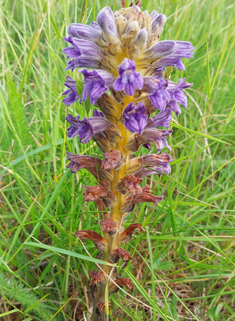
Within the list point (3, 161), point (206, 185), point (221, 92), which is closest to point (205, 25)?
point (221, 92)

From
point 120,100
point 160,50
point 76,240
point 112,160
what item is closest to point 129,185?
point 112,160

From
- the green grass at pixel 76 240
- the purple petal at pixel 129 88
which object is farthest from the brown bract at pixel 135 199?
the purple petal at pixel 129 88

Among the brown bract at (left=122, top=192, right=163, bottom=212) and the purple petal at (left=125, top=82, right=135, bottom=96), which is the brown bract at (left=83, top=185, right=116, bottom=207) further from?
the purple petal at (left=125, top=82, right=135, bottom=96)

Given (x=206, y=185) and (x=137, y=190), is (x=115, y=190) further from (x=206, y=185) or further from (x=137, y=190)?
(x=206, y=185)

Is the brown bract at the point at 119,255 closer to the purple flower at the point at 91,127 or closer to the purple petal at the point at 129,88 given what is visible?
the purple flower at the point at 91,127

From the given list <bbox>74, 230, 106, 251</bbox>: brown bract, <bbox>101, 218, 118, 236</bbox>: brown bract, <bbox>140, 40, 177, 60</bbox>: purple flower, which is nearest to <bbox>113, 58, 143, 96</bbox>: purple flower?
<bbox>140, 40, 177, 60</bbox>: purple flower
